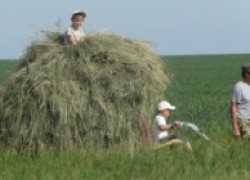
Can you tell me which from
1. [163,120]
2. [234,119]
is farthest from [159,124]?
[234,119]

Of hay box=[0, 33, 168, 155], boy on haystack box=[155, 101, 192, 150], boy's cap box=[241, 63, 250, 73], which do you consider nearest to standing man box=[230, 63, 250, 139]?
boy's cap box=[241, 63, 250, 73]

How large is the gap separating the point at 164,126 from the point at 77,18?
74.0 inches

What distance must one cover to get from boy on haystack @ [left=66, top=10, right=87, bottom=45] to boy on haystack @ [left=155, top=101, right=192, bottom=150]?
147 cm

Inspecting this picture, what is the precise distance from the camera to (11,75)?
1153cm

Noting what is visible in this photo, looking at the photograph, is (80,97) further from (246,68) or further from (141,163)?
(246,68)

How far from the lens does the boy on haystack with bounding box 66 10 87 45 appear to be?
11367mm

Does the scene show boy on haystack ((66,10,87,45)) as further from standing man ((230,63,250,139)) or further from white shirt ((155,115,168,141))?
standing man ((230,63,250,139))

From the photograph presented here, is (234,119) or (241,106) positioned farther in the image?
(241,106)

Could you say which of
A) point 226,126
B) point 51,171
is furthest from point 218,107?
point 51,171

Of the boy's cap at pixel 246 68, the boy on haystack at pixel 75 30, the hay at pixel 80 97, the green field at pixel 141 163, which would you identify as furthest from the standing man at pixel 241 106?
the boy on haystack at pixel 75 30

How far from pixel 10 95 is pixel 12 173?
189 cm

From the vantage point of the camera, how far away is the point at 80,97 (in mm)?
11133

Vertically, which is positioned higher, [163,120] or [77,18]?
[77,18]

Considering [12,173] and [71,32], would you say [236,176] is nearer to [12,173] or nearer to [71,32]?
[12,173]
